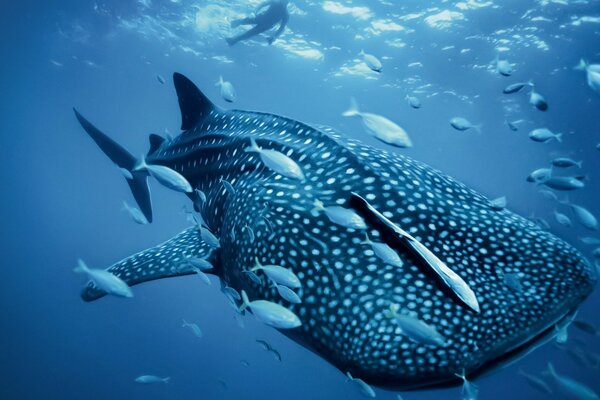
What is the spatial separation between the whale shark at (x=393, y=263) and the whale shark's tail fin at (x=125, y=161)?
3.30 metres

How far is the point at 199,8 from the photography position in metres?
22.9

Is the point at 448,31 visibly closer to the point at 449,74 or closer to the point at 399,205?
the point at 449,74

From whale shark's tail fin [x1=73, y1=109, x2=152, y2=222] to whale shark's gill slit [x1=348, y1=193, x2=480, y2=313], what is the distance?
537cm

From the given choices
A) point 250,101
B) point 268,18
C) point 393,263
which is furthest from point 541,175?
point 250,101

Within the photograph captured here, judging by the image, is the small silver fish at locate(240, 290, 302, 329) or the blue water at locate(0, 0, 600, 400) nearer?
the small silver fish at locate(240, 290, 302, 329)

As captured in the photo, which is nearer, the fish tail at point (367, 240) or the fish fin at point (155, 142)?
the fish tail at point (367, 240)

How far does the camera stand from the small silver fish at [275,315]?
2271 millimetres

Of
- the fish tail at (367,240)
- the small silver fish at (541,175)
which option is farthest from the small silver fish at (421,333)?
the small silver fish at (541,175)

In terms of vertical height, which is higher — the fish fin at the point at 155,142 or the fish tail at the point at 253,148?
the fish tail at the point at 253,148

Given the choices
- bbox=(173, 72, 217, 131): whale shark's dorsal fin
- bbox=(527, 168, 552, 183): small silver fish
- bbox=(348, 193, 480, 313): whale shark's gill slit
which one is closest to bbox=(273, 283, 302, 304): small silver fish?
bbox=(348, 193, 480, 313): whale shark's gill slit

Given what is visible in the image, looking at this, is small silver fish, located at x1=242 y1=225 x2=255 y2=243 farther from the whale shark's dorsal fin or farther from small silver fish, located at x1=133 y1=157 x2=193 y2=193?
the whale shark's dorsal fin

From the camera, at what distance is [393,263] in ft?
6.70

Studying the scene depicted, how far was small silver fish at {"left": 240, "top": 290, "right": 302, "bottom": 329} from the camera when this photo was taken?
227 centimetres

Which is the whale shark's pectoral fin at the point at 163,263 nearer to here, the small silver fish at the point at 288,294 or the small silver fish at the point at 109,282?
the small silver fish at the point at 109,282
